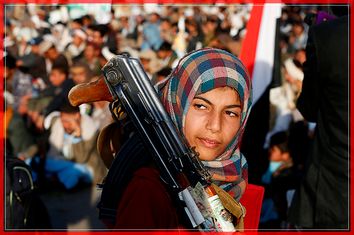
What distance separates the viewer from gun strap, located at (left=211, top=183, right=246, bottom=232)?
214cm

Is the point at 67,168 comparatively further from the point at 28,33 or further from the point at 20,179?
the point at 28,33

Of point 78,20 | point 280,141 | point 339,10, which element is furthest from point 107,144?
point 78,20

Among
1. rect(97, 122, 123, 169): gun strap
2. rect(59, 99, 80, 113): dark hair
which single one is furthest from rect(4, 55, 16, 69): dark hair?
rect(97, 122, 123, 169): gun strap

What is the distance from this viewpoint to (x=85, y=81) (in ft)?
22.5

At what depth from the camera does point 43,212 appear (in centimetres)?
395

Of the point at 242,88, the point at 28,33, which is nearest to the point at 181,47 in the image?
the point at 28,33

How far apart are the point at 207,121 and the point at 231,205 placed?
0.25 metres

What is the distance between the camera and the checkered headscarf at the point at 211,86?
2.18 metres

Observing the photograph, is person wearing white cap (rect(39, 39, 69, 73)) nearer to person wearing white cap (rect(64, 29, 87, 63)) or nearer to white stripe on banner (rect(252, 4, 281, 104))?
person wearing white cap (rect(64, 29, 87, 63))

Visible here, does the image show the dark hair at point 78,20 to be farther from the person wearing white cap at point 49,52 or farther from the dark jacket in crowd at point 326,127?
the dark jacket in crowd at point 326,127

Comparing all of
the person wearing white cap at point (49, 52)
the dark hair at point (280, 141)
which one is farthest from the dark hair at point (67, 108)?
the person wearing white cap at point (49, 52)

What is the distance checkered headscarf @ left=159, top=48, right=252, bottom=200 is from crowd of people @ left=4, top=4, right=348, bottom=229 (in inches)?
38.3

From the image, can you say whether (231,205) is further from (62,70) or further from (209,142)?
(62,70)

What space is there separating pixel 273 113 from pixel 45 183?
2.09 meters
